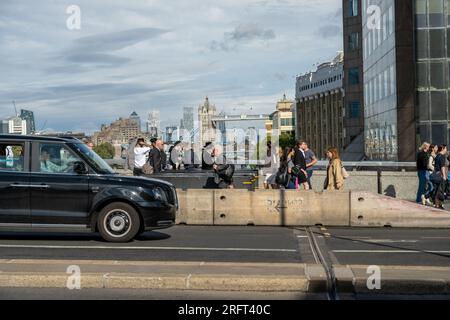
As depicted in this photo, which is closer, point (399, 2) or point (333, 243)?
point (333, 243)

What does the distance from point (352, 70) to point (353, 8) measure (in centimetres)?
655

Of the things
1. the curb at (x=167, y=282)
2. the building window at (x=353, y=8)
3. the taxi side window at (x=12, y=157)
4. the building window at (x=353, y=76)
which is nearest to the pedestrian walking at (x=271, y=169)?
the taxi side window at (x=12, y=157)

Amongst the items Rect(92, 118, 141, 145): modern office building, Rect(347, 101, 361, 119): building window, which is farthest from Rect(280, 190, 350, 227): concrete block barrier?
Rect(347, 101, 361, 119): building window

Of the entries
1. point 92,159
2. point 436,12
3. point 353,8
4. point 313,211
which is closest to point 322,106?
point 353,8

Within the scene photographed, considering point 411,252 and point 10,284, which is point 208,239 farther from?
point 10,284

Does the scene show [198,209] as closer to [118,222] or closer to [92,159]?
[118,222]

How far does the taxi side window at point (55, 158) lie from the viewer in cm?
1199

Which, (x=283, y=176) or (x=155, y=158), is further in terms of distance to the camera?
(x=155, y=158)

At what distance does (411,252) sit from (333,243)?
Result: 166 cm

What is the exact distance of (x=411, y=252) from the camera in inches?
432

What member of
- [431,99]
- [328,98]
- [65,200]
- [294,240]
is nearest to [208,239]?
[294,240]

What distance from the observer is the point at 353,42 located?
7656 centimetres
